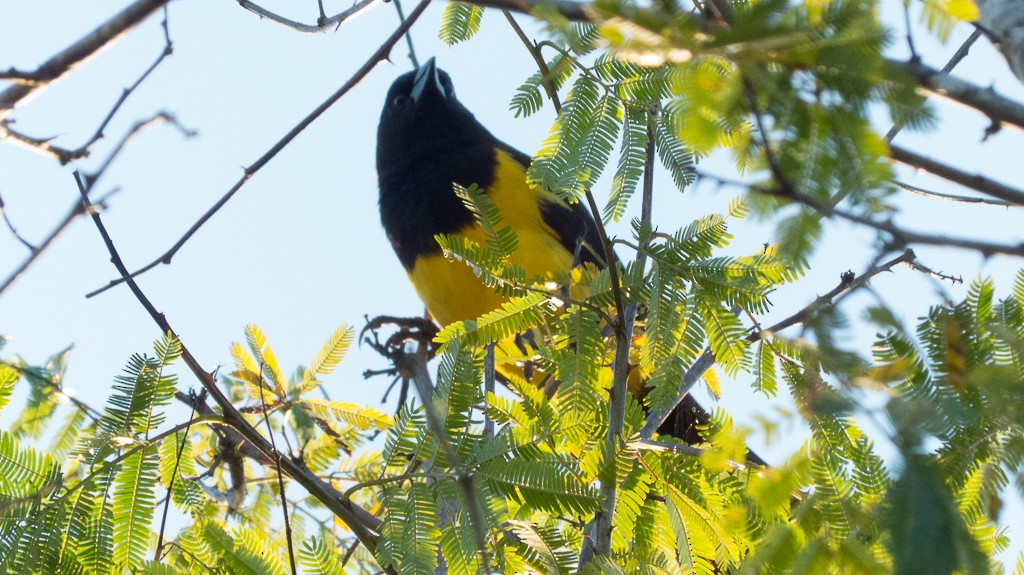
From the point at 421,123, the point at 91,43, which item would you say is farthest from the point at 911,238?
the point at 421,123

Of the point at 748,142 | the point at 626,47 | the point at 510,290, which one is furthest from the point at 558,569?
the point at 626,47

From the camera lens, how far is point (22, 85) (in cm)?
175

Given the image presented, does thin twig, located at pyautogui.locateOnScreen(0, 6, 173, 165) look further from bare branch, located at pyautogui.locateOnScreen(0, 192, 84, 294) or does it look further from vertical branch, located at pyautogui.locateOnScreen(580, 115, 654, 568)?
vertical branch, located at pyautogui.locateOnScreen(580, 115, 654, 568)

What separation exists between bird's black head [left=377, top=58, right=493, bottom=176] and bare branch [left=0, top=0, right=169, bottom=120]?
350 cm

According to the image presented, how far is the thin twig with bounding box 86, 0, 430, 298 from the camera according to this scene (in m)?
2.26

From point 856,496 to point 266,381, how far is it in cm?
202

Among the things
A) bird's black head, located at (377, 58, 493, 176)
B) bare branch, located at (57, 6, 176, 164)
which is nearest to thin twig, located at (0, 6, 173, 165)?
bare branch, located at (57, 6, 176, 164)

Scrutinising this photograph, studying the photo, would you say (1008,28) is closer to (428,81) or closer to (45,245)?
(45,245)

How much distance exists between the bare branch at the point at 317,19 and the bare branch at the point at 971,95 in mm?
1757

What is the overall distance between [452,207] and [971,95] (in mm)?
3409

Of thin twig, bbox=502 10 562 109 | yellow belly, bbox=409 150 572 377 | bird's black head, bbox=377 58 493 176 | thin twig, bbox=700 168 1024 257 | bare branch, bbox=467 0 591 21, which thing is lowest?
thin twig, bbox=700 168 1024 257

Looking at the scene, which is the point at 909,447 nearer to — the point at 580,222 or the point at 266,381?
the point at 266,381

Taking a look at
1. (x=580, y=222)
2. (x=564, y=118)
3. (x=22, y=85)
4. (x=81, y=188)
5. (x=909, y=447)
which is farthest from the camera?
(x=580, y=222)

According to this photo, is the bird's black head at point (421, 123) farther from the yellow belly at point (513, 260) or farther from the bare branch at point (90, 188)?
the bare branch at point (90, 188)
